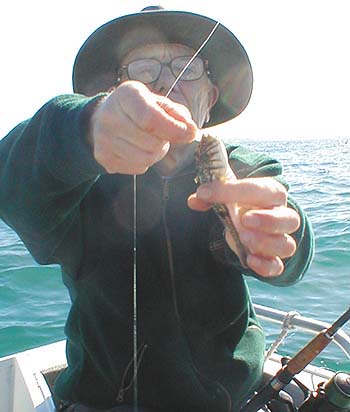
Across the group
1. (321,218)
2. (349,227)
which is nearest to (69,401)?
(349,227)

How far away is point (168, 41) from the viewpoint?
8.42 feet

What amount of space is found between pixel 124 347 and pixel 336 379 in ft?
3.72

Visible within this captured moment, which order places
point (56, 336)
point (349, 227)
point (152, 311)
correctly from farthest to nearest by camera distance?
point (349, 227)
point (56, 336)
point (152, 311)

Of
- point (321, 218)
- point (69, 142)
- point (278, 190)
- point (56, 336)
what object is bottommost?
point (321, 218)

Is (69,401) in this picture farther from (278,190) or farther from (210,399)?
(278,190)

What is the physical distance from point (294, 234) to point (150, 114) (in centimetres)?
97

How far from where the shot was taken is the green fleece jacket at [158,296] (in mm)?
2273

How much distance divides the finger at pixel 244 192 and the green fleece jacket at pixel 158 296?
67 centimetres

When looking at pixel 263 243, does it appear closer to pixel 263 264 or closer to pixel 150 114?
pixel 263 264

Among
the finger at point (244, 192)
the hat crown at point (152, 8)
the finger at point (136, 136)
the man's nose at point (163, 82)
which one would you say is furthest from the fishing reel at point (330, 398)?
the hat crown at point (152, 8)

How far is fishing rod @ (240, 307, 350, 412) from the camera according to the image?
2.56 metres

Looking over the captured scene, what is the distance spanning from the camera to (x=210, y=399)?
2.30 metres

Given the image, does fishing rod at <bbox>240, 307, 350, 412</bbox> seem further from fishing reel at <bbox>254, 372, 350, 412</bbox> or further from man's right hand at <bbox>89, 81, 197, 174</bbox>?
man's right hand at <bbox>89, 81, 197, 174</bbox>

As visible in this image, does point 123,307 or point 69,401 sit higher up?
point 123,307
